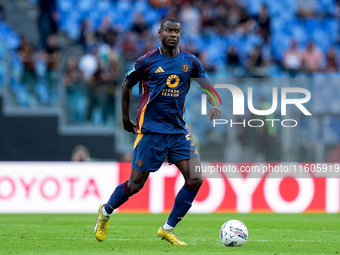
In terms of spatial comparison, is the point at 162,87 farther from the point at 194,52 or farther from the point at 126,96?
the point at 194,52

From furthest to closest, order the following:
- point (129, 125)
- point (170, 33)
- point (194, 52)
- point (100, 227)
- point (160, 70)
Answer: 1. point (194, 52)
2. point (100, 227)
3. point (129, 125)
4. point (160, 70)
5. point (170, 33)

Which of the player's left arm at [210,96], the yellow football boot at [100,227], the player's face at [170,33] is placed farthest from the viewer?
the yellow football boot at [100,227]

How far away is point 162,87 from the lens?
23.4ft

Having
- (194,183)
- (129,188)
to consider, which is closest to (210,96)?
(194,183)

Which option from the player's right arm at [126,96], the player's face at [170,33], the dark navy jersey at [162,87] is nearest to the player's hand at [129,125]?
the player's right arm at [126,96]

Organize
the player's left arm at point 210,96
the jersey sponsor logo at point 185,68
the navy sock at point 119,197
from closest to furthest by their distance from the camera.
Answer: the player's left arm at point 210,96 → the jersey sponsor logo at point 185,68 → the navy sock at point 119,197

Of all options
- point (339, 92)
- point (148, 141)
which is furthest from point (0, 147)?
point (148, 141)

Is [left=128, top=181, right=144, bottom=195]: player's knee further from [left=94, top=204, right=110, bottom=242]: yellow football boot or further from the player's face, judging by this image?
the player's face

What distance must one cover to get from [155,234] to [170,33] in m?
2.91

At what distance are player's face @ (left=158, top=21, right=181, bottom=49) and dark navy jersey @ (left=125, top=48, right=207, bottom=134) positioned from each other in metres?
0.19

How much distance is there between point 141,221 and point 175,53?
4.54 m

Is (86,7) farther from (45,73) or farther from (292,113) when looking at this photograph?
(292,113)

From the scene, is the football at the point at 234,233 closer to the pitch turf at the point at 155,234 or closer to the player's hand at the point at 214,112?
the pitch turf at the point at 155,234

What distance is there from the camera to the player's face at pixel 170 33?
6.97 metres
